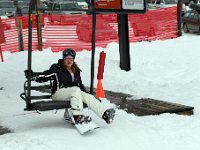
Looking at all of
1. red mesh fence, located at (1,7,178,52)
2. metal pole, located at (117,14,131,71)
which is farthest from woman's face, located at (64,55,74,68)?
red mesh fence, located at (1,7,178,52)

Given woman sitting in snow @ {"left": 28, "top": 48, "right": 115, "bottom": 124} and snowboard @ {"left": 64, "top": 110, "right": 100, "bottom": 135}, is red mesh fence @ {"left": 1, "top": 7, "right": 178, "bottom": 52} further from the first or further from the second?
snowboard @ {"left": 64, "top": 110, "right": 100, "bottom": 135}

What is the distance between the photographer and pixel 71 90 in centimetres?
679

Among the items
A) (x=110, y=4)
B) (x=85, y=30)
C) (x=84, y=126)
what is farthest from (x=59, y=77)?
(x=85, y=30)

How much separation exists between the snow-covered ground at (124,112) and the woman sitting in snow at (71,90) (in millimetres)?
258

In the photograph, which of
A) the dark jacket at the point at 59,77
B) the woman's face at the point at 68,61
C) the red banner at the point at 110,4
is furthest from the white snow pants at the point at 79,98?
the red banner at the point at 110,4

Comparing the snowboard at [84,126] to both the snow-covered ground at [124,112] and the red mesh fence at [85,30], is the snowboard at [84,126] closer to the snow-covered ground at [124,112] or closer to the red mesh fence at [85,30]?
the snow-covered ground at [124,112]

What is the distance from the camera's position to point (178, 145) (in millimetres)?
6309

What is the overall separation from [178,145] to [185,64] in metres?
7.68

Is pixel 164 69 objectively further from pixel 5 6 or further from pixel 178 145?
pixel 5 6

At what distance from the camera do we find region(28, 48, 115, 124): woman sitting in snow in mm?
6656

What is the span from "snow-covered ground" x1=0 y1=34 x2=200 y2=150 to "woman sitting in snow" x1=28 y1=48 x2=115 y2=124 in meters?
0.26

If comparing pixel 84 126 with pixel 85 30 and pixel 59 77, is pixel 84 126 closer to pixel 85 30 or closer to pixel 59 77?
pixel 59 77

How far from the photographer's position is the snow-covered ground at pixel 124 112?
624cm

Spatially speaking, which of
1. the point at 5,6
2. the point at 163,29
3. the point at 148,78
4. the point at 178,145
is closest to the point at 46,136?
the point at 178,145
